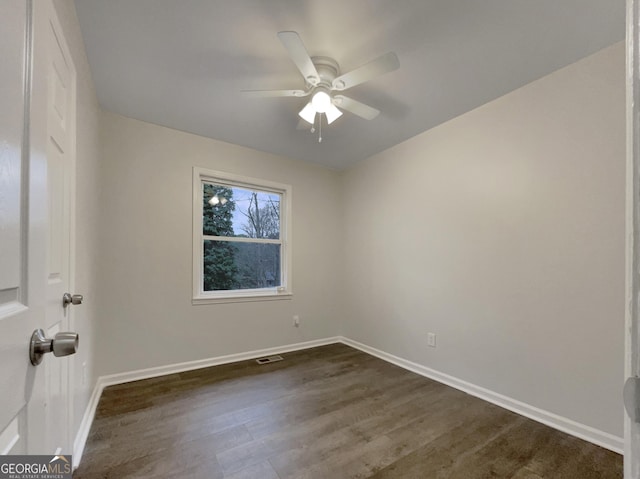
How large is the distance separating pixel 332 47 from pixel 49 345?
6.52 ft

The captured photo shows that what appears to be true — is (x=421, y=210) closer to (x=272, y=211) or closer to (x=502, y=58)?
(x=502, y=58)

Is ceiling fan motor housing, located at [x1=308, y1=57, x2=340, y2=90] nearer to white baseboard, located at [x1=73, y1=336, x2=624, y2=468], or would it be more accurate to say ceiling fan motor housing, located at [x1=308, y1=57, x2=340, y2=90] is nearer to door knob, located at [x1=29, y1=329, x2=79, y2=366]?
door knob, located at [x1=29, y1=329, x2=79, y2=366]

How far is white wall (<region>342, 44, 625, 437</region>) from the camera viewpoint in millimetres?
1762

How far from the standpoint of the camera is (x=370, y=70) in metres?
1.66

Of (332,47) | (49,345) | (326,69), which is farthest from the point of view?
(326,69)

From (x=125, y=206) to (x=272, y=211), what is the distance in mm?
1570

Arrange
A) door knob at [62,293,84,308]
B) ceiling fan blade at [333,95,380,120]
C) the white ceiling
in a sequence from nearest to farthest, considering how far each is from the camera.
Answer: door knob at [62,293,84,308] → the white ceiling → ceiling fan blade at [333,95,380,120]

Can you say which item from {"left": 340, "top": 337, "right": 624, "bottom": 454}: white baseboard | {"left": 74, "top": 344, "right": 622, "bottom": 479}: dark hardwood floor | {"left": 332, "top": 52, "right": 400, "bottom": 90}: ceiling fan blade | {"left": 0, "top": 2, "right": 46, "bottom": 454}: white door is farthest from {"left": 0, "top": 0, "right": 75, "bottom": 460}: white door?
{"left": 340, "top": 337, "right": 624, "bottom": 454}: white baseboard

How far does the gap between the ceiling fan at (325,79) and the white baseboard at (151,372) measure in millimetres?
2400

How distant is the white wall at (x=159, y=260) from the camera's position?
2.58m

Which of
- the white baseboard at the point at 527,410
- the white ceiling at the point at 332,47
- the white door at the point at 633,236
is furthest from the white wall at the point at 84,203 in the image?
the white baseboard at the point at 527,410

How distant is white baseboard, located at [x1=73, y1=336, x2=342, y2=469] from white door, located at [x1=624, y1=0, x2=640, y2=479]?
2.28 metres

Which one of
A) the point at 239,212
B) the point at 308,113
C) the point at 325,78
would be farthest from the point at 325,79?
the point at 239,212

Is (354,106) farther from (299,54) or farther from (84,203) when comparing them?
(84,203)
